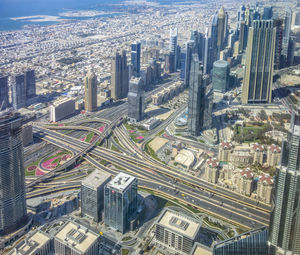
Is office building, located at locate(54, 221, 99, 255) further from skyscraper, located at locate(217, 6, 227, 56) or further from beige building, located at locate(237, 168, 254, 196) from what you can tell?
skyscraper, located at locate(217, 6, 227, 56)

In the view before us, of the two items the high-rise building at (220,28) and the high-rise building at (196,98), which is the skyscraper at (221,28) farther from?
the high-rise building at (196,98)

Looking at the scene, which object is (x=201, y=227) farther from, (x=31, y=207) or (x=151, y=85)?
(x=151, y=85)

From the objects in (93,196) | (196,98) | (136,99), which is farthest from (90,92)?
(93,196)

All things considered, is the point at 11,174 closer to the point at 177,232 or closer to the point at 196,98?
the point at 177,232

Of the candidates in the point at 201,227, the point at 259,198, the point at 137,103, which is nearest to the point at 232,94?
the point at 137,103

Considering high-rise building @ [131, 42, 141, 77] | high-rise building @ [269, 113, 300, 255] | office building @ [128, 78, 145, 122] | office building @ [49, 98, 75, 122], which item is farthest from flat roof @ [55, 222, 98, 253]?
high-rise building @ [131, 42, 141, 77]
